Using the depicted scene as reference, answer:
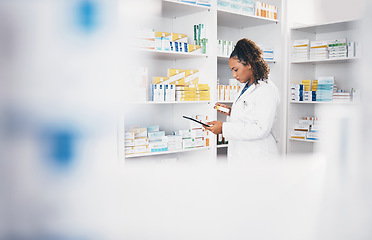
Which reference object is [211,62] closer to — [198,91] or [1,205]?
[198,91]

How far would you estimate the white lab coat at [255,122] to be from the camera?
4.99ft

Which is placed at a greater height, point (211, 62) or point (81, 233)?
point (211, 62)

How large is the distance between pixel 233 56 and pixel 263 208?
1.32 metres

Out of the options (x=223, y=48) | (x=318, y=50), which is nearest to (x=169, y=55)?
(x=223, y=48)

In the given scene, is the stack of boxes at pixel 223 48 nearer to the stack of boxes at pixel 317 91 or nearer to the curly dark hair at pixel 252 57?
the stack of boxes at pixel 317 91

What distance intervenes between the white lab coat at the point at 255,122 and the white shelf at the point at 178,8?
819mm

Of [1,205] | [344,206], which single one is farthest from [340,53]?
[1,205]

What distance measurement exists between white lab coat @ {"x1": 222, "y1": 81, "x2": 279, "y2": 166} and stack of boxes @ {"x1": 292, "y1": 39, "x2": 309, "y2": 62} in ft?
4.51

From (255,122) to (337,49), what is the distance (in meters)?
1.52

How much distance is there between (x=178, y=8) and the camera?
2283 mm

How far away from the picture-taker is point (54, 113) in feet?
0.95

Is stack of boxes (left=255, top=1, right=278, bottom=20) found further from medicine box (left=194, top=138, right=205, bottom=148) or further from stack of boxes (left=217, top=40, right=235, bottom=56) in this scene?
medicine box (left=194, top=138, right=205, bottom=148)

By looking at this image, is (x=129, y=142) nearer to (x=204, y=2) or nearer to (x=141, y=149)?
(x=141, y=149)

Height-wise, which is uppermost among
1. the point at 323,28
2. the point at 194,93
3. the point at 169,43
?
the point at 323,28
